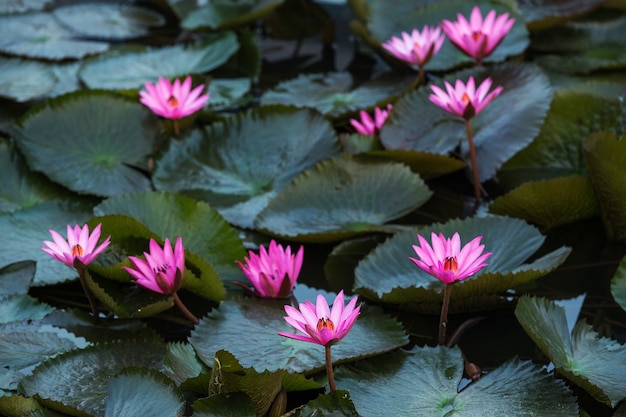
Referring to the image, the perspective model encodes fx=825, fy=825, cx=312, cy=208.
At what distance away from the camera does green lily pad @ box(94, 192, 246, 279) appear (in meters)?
1.66

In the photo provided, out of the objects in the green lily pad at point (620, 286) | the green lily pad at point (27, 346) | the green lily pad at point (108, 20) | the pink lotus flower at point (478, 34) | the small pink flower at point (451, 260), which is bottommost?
the green lily pad at point (27, 346)

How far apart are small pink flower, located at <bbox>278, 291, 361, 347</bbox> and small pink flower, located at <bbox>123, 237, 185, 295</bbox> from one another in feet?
1.02

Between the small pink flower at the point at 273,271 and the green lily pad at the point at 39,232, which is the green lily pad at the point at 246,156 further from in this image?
the small pink flower at the point at 273,271

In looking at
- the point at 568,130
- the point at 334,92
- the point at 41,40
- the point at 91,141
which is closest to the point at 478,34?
the point at 568,130

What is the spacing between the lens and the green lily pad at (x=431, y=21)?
241 cm

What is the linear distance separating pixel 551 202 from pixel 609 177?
14cm

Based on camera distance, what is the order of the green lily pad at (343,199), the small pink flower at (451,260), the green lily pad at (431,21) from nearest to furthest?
1. the small pink flower at (451,260)
2. the green lily pad at (343,199)
3. the green lily pad at (431,21)

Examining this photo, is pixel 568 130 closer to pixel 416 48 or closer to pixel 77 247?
pixel 416 48

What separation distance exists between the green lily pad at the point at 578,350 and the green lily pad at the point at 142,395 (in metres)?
0.54

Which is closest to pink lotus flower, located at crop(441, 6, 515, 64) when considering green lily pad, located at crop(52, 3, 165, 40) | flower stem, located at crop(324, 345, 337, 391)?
flower stem, located at crop(324, 345, 337, 391)

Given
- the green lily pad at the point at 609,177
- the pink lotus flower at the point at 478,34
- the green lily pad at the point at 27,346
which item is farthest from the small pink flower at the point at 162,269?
the pink lotus flower at the point at 478,34

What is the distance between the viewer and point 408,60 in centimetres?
211

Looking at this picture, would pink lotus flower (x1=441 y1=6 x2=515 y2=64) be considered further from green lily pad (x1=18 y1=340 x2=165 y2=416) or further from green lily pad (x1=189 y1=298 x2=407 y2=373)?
green lily pad (x1=18 y1=340 x2=165 y2=416)

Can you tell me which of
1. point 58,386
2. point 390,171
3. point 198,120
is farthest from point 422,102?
point 58,386
